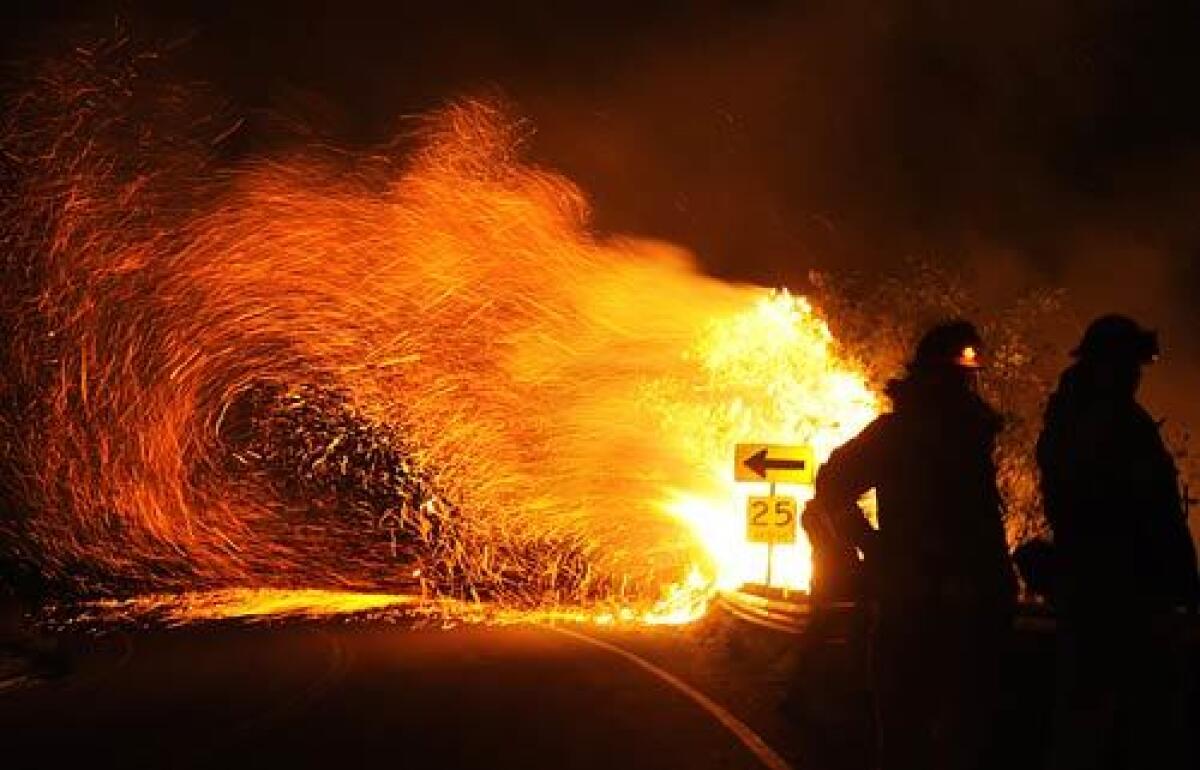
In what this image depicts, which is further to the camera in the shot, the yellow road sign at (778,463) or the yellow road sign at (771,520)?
the yellow road sign at (771,520)

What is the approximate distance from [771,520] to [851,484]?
48.9ft

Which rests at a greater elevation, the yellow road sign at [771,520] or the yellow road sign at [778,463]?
the yellow road sign at [778,463]

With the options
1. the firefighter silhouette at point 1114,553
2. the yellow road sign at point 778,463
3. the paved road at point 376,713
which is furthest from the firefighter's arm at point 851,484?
the yellow road sign at point 778,463

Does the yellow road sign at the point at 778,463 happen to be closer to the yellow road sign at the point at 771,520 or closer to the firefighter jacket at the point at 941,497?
the yellow road sign at the point at 771,520

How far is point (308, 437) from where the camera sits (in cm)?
2958

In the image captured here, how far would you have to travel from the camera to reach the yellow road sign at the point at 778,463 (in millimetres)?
19891

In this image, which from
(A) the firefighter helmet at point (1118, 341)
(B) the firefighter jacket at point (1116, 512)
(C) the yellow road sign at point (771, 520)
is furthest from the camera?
(C) the yellow road sign at point (771, 520)

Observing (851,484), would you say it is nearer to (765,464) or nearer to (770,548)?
(765,464)

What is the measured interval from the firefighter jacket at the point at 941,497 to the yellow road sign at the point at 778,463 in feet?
48.2

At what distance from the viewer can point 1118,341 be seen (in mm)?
4738

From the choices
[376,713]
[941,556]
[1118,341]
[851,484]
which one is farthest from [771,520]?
[1118,341]

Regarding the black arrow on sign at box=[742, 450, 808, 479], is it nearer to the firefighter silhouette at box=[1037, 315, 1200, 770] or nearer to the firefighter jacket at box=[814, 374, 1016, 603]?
the firefighter jacket at box=[814, 374, 1016, 603]

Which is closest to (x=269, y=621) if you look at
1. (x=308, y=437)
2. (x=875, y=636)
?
(x=308, y=437)

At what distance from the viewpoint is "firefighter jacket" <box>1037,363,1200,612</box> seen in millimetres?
4520
